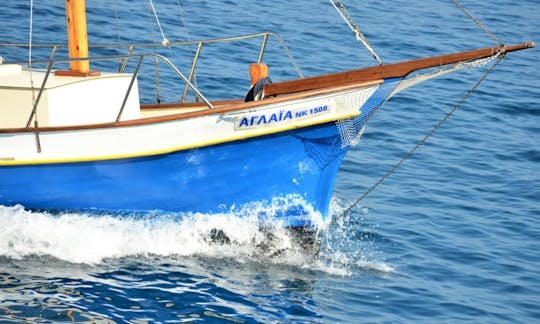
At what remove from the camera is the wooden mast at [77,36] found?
45.5 ft

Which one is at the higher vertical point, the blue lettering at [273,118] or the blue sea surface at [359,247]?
the blue lettering at [273,118]

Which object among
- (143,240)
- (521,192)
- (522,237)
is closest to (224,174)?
(143,240)

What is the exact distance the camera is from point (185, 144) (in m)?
12.6

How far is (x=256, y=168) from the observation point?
1291 cm

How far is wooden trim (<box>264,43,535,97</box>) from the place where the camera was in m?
11.9

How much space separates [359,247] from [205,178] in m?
2.58

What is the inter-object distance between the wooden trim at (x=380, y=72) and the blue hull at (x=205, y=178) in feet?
0.87

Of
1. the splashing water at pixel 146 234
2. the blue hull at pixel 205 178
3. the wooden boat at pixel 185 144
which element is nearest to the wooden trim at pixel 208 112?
the wooden boat at pixel 185 144

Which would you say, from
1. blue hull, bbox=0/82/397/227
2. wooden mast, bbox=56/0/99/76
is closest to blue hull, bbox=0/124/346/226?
blue hull, bbox=0/82/397/227

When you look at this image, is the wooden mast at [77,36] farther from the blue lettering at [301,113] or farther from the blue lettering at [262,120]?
the blue lettering at [301,113]

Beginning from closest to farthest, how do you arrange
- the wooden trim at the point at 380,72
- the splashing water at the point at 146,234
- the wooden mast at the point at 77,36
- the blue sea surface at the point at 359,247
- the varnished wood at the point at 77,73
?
the wooden trim at the point at 380,72 < the blue sea surface at the point at 359,247 < the splashing water at the point at 146,234 < the varnished wood at the point at 77,73 < the wooden mast at the point at 77,36

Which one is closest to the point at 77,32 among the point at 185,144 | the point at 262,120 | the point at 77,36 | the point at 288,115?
the point at 77,36

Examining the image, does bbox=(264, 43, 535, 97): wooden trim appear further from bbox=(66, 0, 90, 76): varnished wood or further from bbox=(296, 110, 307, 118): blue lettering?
bbox=(66, 0, 90, 76): varnished wood

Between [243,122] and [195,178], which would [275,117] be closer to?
[243,122]
